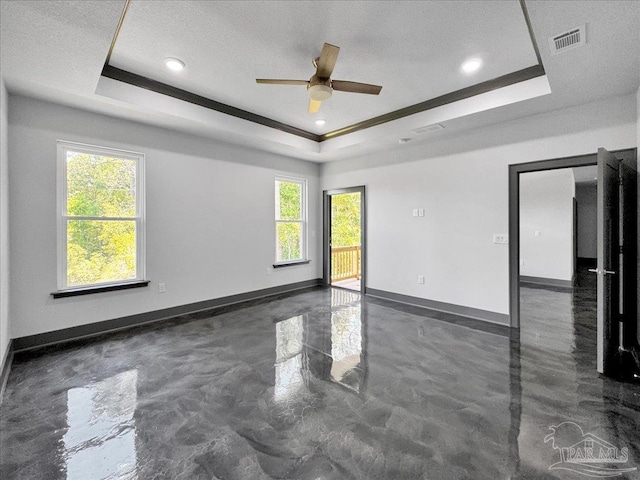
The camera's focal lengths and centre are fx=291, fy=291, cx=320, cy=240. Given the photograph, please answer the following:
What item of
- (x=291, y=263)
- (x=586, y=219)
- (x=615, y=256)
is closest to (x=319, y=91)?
(x=615, y=256)

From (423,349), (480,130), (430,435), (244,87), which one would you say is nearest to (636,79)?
(480,130)

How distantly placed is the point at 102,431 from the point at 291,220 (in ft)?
14.6

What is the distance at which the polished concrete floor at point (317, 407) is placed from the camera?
1638mm

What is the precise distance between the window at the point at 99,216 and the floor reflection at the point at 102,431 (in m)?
1.61

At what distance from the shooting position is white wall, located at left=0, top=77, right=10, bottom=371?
2589 millimetres

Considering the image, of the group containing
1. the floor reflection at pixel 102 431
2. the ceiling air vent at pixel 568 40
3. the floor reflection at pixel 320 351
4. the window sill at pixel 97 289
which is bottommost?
the floor reflection at pixel 102 431

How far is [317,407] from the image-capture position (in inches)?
84.2

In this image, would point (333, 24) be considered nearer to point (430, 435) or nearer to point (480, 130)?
point (480, 130)

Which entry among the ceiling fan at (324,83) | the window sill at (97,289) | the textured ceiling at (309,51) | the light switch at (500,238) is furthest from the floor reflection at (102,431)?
the light switch at (500,238)

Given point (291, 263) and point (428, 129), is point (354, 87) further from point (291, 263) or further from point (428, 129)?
point (291, 263)

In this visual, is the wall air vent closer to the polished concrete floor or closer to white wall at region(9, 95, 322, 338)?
white wall at region(9, 95, 322, 338)

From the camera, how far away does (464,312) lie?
14.1ft

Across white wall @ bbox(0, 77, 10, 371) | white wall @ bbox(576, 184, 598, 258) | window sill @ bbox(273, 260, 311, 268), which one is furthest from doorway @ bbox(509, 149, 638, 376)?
white wall @ bbox(576, 184, 598, 258)

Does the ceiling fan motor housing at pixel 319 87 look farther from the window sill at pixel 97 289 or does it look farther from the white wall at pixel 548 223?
the white wall at pixel 548 223
